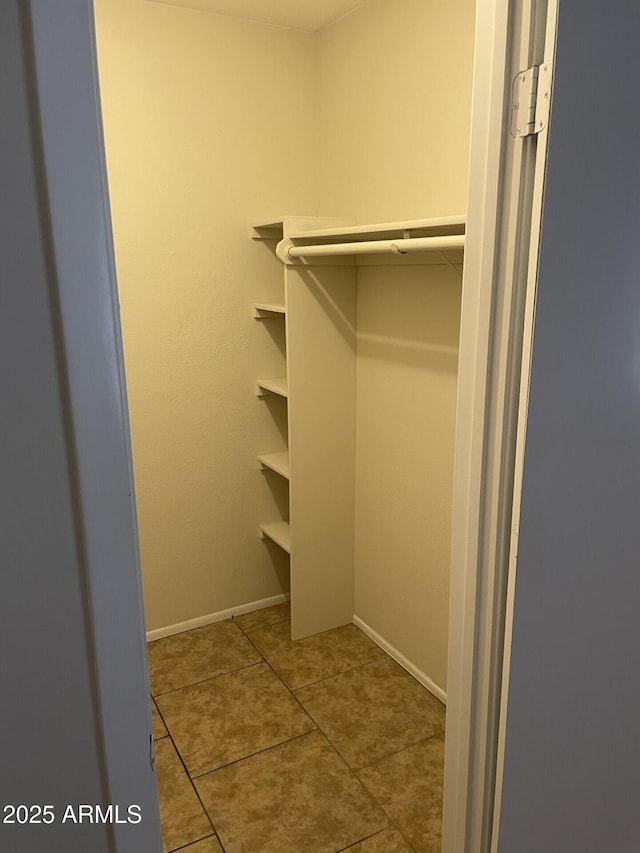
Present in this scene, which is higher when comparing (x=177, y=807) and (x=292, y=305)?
(x=292, y=305)

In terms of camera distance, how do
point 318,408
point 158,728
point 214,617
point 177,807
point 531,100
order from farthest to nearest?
point 214,617 → point 318,408 → point 158,728 → point 177,807 → point 531,100

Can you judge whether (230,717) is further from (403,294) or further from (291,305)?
(403,294)

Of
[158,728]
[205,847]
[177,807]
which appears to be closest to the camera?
[205,847]

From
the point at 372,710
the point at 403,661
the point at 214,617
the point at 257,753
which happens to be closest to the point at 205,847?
the point at 257,753

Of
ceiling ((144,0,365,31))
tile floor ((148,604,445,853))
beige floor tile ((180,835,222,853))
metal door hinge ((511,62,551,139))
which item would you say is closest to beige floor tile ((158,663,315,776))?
tile floor ((148,604,445,853))

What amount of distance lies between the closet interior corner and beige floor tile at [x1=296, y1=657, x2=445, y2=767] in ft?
0.31

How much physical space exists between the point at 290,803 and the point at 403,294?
5.73 feet

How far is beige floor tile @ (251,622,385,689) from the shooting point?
8.58 ft

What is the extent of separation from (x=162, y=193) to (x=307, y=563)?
1.65 m

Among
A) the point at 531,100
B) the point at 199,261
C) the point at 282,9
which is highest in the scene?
the point at 282,9

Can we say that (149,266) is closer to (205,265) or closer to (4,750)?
(205,265)

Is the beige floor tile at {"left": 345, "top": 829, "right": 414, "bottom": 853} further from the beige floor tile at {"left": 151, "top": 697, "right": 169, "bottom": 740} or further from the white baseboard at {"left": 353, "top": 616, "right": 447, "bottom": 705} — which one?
the beige floor tile at {"left": 151, "top": 697, "right": 169, "bottom": 740}

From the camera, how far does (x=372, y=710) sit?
7.81 ft

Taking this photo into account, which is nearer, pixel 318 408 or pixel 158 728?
pixel 158 728
